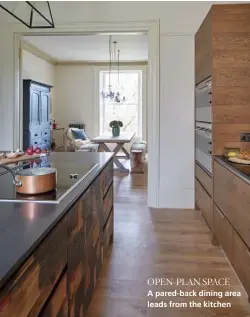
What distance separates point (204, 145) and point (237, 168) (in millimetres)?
1236

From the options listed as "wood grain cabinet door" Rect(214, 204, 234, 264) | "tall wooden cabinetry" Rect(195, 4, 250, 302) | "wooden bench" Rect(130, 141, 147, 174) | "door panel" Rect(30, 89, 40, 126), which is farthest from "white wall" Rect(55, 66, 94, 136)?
"wood grain cabinet door" Rect(214, 204, 234, 264)

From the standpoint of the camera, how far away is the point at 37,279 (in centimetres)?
104

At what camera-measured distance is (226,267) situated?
2674mm

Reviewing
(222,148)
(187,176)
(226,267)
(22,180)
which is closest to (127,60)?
(187,176)

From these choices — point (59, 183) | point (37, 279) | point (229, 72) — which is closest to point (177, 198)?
point (229, 72)

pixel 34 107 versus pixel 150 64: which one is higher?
pixel 150 64

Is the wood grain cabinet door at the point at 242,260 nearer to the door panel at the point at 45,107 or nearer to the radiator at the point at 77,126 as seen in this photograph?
the door panel at the point at 45,107

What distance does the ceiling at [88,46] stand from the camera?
6.95 meters

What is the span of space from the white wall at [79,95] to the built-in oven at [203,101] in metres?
5.78

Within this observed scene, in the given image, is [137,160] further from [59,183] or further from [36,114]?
[59,183]

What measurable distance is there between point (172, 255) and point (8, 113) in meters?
2.89

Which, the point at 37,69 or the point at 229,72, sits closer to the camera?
the point at 229,72

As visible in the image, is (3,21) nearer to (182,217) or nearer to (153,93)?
(153,93)

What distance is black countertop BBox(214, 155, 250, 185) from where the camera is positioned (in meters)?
2.13
